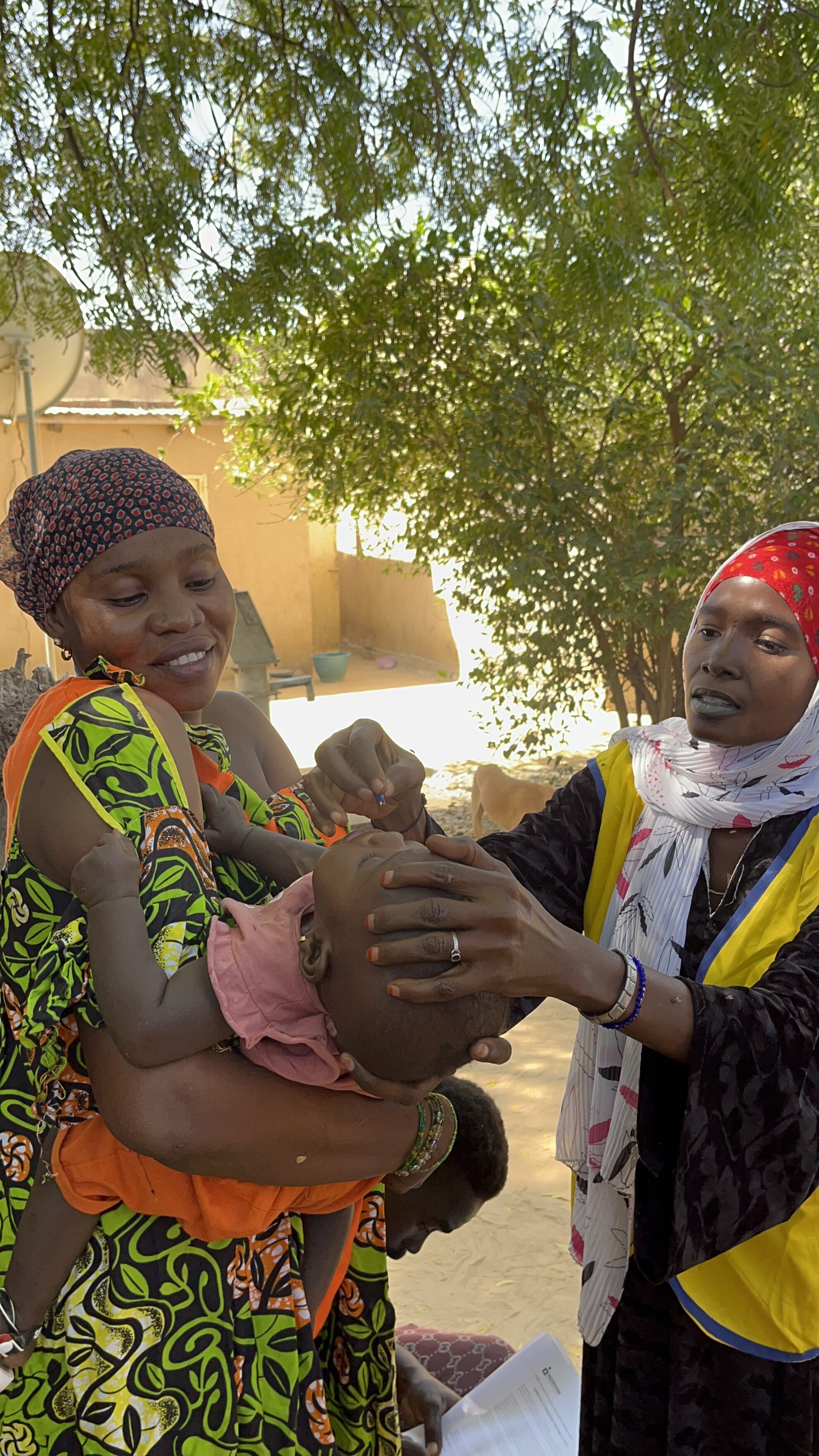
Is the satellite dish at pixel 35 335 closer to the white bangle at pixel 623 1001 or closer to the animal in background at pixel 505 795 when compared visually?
the animal in background at pixel 505 795

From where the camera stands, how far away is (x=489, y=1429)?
7.89ft

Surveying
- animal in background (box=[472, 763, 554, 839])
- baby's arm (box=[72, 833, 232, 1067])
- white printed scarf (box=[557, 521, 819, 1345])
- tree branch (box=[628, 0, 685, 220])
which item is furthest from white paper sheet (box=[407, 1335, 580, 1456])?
animal in background (box=[472, 763, 554, 839])

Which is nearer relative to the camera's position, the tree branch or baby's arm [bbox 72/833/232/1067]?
baby's arm [bbox 72/833/232/1067]

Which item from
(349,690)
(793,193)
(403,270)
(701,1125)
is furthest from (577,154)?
(349,690)

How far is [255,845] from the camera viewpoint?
1.71 meters

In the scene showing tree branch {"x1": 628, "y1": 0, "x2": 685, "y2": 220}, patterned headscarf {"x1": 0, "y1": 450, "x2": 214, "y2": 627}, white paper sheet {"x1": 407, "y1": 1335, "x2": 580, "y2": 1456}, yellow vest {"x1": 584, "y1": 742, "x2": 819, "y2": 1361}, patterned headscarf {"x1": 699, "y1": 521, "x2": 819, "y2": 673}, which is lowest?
white paper sheet {"x1": 407, "y1": 1335, "x2": 580, "y2": 1456}

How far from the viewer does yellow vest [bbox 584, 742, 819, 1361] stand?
Answer: 5.98 feet

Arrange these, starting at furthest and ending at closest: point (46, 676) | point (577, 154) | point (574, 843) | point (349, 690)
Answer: point (349, 690) < point (577, 154) < point (46, 676) < point (574, 843)

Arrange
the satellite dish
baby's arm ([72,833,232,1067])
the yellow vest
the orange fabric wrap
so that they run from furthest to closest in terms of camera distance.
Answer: the satellite dish
the yellow vest
the orange fabric wrap
baby's arm ([72,833,232,1067])

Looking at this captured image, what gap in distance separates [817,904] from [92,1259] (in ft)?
4.00

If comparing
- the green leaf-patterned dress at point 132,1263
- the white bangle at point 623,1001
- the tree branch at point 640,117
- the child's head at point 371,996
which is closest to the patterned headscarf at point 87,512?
the green leaf-patterned dress at point 132,1263

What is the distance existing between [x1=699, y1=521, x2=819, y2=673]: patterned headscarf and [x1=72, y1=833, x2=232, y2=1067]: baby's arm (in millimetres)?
1283

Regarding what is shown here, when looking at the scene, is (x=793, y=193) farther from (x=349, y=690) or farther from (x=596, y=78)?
(x=349, y=690)

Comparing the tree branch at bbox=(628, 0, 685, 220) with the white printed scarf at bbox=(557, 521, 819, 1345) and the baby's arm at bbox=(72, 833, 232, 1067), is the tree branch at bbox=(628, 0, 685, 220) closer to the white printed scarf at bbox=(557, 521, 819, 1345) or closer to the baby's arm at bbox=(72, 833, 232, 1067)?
the white printed scarf at bbox=(557, 521, 819, 1345)
